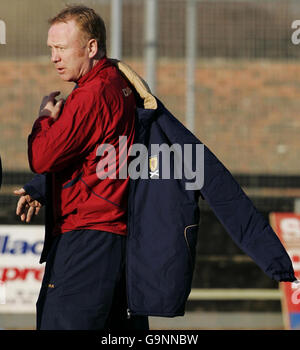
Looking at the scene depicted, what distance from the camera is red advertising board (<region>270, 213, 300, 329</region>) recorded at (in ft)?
24.2

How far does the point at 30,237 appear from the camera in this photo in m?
7.48

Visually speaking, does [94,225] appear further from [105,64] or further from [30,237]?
[30,237]

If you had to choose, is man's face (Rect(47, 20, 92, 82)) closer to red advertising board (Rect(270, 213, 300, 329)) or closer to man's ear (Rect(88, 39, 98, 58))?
man's ear (Rect(88, 39, 98, 58))

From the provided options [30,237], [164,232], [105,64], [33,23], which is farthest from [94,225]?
[33,23]

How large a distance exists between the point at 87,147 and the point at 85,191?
16cm

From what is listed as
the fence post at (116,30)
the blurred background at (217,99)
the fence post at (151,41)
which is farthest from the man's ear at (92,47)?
the blurred background at (217,99)

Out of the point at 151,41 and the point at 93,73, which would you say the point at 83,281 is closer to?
the point at 93,73

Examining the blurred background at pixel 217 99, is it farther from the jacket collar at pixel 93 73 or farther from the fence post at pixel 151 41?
the jacket collar at pixel 93 73

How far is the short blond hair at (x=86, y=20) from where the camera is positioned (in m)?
3.53

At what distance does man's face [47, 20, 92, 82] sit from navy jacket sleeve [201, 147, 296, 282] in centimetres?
57

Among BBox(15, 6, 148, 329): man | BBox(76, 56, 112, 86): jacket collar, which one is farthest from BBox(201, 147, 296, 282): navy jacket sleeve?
BBox(76, 56, 112, 86): jacket collar
